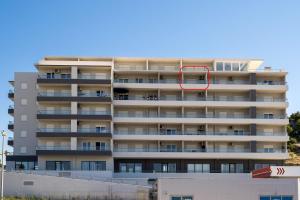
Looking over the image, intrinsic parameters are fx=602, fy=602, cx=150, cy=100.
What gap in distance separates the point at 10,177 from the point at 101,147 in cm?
2185

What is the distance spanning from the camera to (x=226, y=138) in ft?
324

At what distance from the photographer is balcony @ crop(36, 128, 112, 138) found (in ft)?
309

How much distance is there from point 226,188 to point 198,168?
3480 cm

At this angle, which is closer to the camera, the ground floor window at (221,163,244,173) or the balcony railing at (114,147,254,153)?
the balcony railing at (114,147,254,153)

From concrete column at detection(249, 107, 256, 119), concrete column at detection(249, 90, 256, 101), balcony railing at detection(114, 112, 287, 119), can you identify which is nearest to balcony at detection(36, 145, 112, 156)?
balcony railing at detection(114, 112, 287, 119)

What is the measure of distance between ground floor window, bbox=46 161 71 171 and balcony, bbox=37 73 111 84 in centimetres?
1268

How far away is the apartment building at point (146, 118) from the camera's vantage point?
9569 centimetres

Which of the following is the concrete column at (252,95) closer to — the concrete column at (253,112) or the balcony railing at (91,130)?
the concrete column at (253,112)

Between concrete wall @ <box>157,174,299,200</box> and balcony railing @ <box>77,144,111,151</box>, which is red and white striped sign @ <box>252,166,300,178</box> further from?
balcony railing @ <box>77,144,111,151</box>

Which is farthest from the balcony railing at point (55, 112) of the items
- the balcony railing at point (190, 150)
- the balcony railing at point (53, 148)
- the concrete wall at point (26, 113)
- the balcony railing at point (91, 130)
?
the balcony railing at point (190, 150)

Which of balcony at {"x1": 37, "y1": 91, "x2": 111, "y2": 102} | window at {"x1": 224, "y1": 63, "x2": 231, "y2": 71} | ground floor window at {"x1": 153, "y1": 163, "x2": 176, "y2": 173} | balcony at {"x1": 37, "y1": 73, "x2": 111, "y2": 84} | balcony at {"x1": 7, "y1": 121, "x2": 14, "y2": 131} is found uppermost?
window at {"x1": 224, "y1": 63, "x2": 231, "y2": 71}

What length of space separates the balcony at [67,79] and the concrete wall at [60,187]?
22284 mm

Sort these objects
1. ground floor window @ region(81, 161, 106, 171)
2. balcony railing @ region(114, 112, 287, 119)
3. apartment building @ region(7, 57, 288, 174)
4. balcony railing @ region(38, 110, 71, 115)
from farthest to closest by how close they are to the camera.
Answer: balcony railing @ region(114, 112, 287, 119) → balcony railing @ region(38, 110, 71, 115) → apartment building @ region(7, 57, 288, 174) → ground floor window @ region(81, 161, 106, 171)

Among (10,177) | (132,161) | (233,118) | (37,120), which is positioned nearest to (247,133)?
(233,118)
